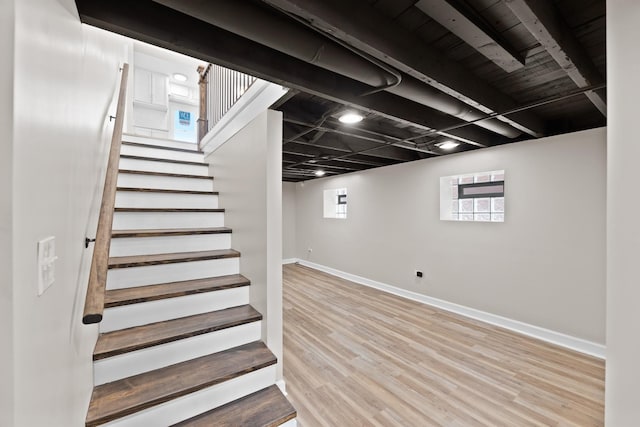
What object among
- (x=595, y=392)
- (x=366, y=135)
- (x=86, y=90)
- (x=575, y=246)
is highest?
(x=366, y=135)

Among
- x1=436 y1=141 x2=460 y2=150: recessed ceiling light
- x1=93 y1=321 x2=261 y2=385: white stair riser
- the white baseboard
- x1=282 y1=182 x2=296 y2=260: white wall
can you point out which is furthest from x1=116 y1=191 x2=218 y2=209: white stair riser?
x1=282 y1=182 x2=296 y2=260: white wall

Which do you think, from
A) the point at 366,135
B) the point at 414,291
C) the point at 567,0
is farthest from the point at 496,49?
the point at 414,291

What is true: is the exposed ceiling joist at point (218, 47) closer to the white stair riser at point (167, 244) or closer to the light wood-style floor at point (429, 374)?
the white stair riser at point (167, 244)

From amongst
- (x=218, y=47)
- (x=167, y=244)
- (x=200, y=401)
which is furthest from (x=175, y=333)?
(x=218, y=47)

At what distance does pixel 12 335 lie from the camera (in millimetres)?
531

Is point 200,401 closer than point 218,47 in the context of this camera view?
No

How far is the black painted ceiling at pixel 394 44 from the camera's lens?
3.70ft

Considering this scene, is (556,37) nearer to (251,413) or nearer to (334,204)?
(251,413)

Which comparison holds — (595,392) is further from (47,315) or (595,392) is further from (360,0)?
(47,315)

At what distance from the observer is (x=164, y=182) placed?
2781 mm

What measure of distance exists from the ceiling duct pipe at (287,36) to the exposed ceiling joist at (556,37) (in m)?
0.64

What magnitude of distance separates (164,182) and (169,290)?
1405mm

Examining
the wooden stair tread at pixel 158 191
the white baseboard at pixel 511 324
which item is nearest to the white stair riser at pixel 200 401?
the wooden stair tread at pixel 158 191

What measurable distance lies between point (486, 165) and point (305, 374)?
3208 millimetres
